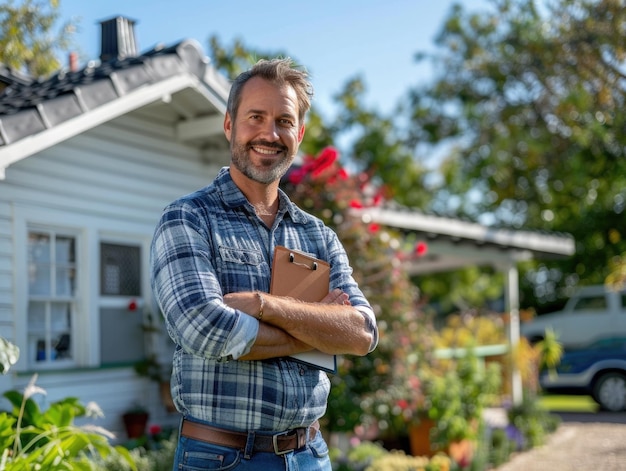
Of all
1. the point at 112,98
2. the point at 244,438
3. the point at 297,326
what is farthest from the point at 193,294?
the point at 112,98

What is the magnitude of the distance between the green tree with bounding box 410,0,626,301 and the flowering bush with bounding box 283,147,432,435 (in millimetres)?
8711

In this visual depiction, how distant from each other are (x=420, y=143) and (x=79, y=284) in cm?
1491

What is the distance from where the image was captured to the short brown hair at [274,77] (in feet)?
8.66

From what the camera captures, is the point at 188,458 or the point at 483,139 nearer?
the point at 188,458

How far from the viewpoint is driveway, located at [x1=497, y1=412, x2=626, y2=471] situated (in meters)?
8.83

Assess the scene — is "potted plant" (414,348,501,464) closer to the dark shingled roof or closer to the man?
the dark shingled roof

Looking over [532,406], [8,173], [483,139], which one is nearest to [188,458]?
[8,173]

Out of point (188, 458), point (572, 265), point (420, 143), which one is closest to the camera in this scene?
point (188, 458)

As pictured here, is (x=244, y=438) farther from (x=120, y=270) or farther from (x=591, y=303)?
(x=591, y=303)

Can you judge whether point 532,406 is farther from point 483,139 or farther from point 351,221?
point 483,139

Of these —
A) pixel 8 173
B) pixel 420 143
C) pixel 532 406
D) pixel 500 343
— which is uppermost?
pixel 420 143

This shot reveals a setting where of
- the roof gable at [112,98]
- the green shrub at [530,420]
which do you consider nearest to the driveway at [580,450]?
the green shrub at [530,420]

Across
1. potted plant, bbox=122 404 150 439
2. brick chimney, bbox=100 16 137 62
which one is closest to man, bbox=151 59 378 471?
potted plant, bbox=122 404 150 439

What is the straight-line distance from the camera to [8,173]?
5.93m
